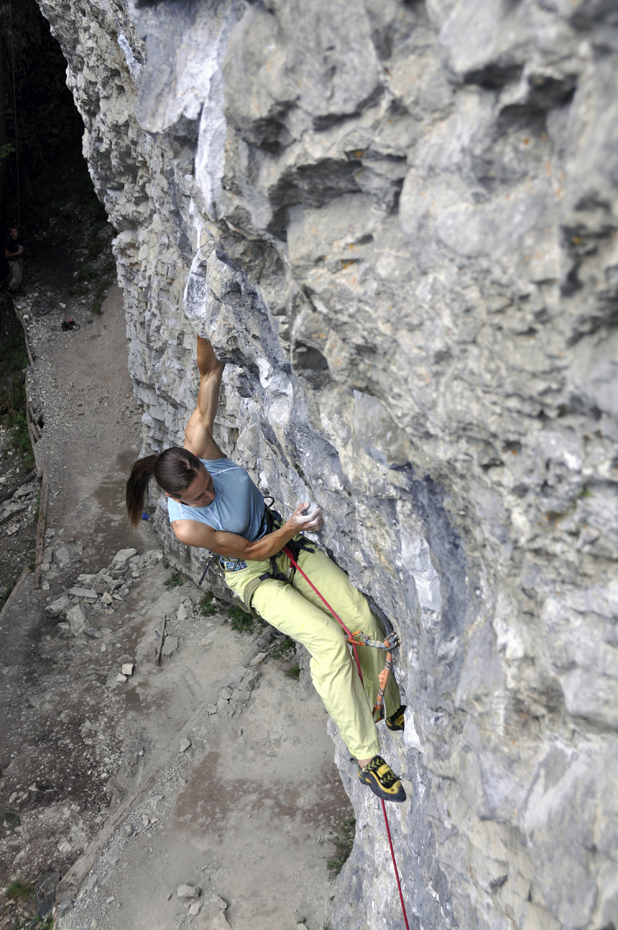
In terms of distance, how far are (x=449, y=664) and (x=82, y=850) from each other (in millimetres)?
6396

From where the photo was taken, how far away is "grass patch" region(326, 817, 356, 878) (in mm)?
6673

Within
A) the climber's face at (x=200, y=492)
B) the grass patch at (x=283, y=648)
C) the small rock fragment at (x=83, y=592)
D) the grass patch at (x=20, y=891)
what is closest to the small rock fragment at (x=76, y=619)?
the small rock fragment at (x=83, y=592)

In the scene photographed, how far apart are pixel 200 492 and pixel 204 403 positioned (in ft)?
2.76

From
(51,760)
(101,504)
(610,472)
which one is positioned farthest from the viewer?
(101,504)

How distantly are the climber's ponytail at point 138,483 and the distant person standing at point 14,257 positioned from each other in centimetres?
1500

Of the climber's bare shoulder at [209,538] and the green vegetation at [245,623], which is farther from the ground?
the climber's bare shoulder at [209,538]

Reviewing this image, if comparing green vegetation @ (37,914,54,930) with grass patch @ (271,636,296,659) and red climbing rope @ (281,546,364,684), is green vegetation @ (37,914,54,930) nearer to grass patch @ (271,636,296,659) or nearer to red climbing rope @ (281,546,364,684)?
grass patch @ (271,636,296,659)

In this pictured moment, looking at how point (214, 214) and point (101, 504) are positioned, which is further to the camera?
point (101, 504)

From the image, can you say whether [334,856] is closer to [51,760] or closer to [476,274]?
[51,760]

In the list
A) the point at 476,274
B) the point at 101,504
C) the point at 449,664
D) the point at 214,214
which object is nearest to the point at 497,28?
the point at 476,274

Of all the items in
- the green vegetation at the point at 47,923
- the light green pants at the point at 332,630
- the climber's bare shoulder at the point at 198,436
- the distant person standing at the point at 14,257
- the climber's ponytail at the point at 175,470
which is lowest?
the green vegetation at the point at 47,923

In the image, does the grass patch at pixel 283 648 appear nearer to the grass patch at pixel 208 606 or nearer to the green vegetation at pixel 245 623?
the green vegetation at pixel 245 623

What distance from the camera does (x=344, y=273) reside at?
7.88 ft

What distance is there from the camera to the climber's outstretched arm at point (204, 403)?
469 cm
